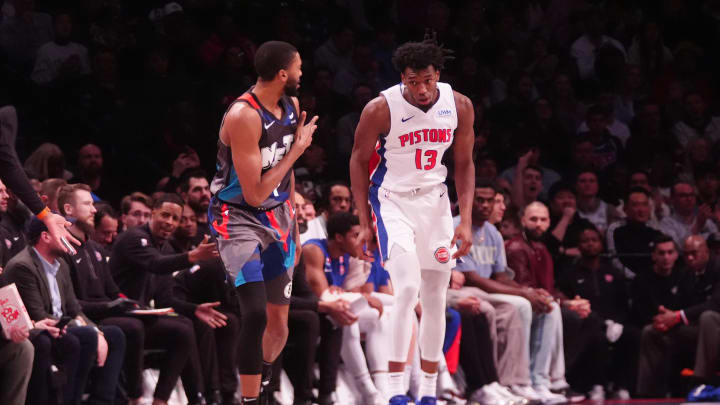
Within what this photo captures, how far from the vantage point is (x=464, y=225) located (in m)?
5.89

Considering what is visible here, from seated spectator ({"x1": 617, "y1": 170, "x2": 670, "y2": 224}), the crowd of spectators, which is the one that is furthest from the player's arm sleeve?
Answer: seated spectator ({"x1": 617, "y1": 170, "x2": 670, "y2": 224})

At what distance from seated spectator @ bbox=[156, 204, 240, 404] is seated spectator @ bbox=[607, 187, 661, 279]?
378 centimetres

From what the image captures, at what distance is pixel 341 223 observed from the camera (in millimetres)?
7887

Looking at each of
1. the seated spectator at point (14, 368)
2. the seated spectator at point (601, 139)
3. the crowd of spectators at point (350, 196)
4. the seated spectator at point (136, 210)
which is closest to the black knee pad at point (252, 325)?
the crowd of spectators at point (350, 196)

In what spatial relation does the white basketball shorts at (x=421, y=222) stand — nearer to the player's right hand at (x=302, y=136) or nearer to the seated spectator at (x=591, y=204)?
the player's right hand at (x=302, y=136)

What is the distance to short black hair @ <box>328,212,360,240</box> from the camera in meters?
7.88

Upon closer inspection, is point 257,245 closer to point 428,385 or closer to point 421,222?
point 421,222

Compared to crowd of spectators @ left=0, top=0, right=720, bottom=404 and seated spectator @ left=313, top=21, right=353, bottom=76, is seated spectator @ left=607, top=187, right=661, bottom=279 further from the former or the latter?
seated spectator @ left=313, top=21, right=353, bottom=76

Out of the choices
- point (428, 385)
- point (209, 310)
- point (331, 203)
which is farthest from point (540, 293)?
point (428, 385)

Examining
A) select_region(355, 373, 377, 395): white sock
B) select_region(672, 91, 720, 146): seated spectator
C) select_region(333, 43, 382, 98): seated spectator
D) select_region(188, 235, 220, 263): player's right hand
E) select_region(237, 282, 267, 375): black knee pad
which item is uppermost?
select_region(333, 43, 382, 98): seated spectator

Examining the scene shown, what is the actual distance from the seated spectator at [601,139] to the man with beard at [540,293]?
2170 mm

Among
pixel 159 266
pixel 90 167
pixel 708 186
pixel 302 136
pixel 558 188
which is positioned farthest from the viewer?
pixel 708 186

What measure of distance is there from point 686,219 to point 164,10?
5381 millimetres

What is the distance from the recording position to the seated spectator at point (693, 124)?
38.7ft
